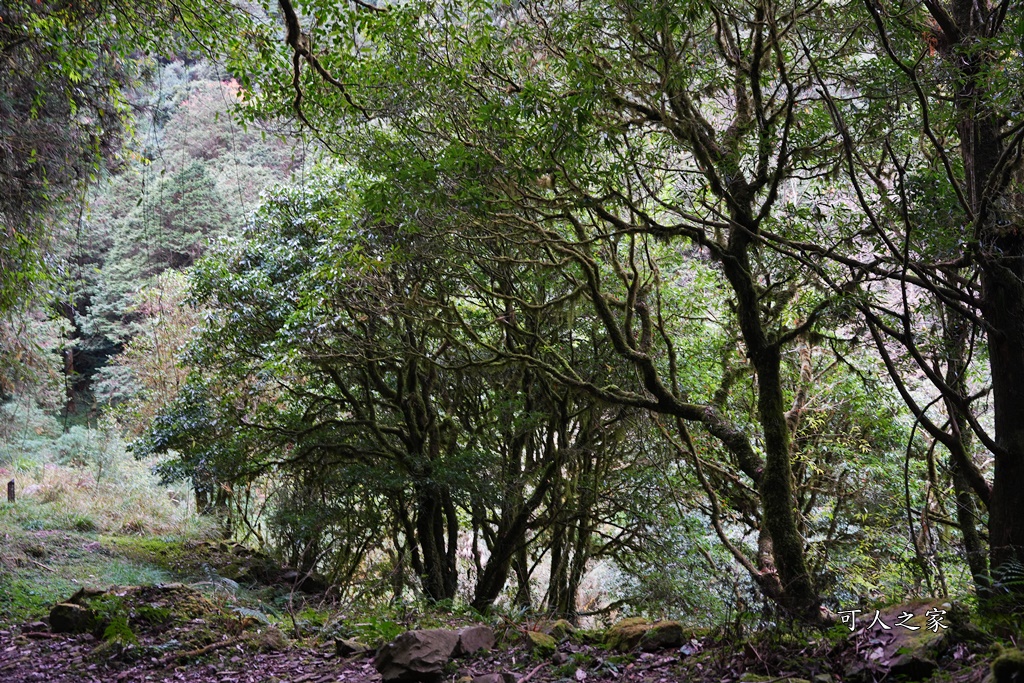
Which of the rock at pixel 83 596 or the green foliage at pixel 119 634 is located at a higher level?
the rock at pixel 83 596

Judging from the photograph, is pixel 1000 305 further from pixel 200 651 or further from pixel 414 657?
pixel 200 651

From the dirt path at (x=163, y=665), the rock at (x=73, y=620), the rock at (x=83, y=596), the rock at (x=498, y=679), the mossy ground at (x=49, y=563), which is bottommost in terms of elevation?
the rock at (x=498, y=679)

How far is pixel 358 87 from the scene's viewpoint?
5.98 metres

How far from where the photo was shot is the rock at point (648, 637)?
472cm

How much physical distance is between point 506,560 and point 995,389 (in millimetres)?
6423

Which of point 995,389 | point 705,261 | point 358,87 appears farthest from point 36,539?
point 995,389

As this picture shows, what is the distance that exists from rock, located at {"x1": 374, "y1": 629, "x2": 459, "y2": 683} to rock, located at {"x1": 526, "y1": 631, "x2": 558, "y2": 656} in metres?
0.58

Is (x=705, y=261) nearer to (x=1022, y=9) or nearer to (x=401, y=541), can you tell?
(x=1022, y=9)

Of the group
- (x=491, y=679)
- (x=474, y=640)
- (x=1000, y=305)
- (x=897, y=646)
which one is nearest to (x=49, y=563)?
(x=474, y=640)

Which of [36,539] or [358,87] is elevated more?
[358,87]

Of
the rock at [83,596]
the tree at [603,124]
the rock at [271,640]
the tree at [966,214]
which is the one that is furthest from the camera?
the rock at [83,596]

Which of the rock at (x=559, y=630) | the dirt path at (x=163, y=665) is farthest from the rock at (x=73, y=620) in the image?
the rock at (x=559, y=630)

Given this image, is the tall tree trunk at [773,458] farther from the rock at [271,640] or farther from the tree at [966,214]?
the rock at [271,640]

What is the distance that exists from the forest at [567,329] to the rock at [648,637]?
7 centimetres
